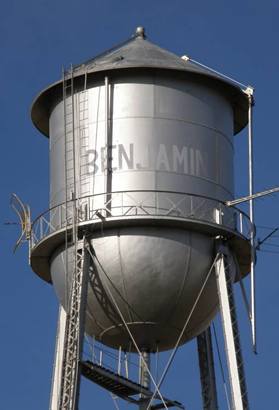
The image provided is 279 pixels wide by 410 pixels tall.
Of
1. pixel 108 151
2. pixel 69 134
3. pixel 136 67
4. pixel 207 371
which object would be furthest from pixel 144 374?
pixel 136 67

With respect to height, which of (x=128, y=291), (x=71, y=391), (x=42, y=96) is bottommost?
(x=71, y=391)

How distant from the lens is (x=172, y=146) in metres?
38.1

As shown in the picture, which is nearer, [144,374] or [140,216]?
[140,216]

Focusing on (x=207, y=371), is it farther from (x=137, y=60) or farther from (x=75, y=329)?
(x=137, y=60)

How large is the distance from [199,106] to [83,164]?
3.17 metres

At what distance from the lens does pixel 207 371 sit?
40906 millimetres

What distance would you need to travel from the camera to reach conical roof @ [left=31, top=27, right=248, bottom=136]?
3869 cm

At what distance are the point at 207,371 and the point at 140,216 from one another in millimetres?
5750

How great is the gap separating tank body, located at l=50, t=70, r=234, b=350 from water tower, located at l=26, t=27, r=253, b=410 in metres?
0.02

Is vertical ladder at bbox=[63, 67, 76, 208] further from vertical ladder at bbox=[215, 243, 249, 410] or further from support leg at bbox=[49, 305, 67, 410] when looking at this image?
vertical ladder at bbox=[215, 243, 249, 410]

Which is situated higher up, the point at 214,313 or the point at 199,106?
the point at 199,106

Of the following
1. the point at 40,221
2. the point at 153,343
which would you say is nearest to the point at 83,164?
the point at 40,221

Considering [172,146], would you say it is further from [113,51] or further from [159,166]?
[113,51]

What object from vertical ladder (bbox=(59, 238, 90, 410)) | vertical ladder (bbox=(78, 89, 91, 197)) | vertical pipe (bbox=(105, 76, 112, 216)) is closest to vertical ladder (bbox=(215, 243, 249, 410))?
vertical pipe (bbox=(105, 76, 112, 216))
